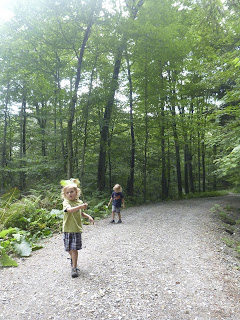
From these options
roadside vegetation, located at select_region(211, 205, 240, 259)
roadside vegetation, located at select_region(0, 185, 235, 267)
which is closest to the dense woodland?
roadside vegetation, located at select_region(211, 205, 240, 259)

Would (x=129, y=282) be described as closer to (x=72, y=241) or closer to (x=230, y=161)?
(x=72, y=241)

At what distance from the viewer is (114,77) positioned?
13.5 metres

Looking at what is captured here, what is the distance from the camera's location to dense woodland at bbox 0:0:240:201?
8627mm

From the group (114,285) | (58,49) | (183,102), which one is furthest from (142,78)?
(114,285)

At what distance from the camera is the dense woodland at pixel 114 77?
8627 millimetres

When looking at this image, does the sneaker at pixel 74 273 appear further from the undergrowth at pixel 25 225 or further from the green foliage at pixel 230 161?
the green foliage at pixel 230 161

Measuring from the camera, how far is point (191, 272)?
12.5 feet

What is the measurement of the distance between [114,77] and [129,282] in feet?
41.4

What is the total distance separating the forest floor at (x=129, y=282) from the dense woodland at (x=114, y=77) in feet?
10.7

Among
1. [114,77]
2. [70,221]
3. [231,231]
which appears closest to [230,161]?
[231,231]

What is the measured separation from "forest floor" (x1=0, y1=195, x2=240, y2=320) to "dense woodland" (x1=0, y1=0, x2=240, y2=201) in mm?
3276

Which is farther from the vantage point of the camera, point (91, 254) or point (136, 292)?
point (91, 254)

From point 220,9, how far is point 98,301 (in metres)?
10.3

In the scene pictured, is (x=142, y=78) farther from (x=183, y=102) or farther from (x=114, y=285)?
(x=114, y=285)
